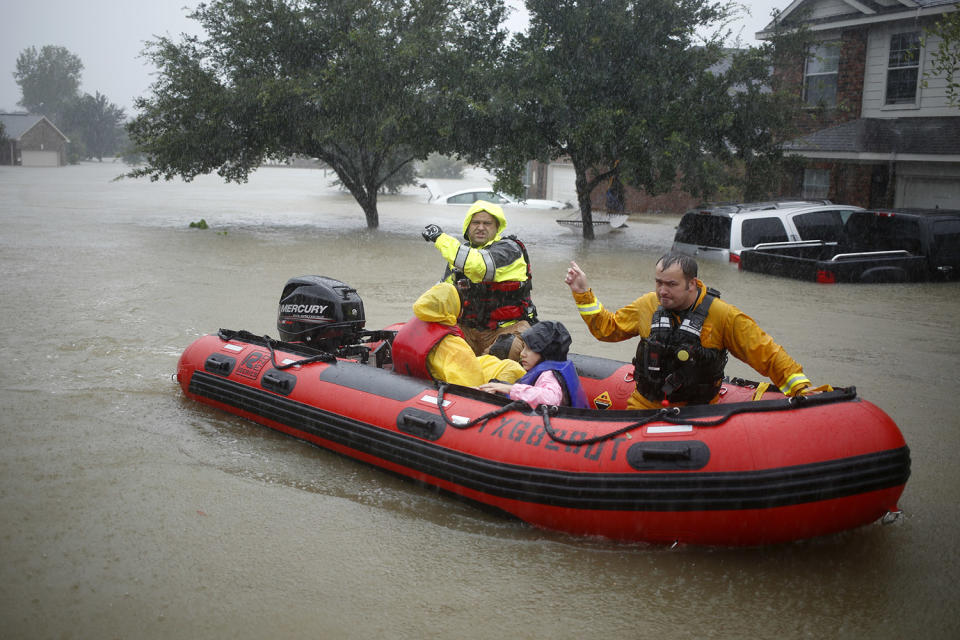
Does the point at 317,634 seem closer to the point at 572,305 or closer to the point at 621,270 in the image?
the point at 572,305

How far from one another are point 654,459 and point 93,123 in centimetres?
9094

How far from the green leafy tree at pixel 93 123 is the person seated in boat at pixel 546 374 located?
86.8m

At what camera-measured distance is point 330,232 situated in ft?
65.0

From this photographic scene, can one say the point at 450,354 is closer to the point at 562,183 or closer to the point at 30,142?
the point at 562,183

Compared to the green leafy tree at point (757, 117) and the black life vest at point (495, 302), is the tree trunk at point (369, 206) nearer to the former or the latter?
the green leafy tree at point (757, 117)

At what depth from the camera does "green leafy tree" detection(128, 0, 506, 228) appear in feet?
54.9

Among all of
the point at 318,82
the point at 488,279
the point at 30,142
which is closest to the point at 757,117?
the point at 318,82

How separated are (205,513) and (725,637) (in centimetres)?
280

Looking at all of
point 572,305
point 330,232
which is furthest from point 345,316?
point 330,232

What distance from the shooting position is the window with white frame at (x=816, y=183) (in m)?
18.4

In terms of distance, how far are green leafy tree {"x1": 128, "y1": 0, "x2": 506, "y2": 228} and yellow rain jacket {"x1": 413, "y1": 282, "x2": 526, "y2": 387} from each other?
1153 cm

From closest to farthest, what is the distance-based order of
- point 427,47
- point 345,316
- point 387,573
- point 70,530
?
point 387,573 < point 70,530 < point 345,316 < point 427,47

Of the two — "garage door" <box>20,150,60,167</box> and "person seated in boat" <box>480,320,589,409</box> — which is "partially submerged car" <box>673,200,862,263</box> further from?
"garage door" <box>20,150,60,167</box>

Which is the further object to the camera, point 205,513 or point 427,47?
point 427,47
